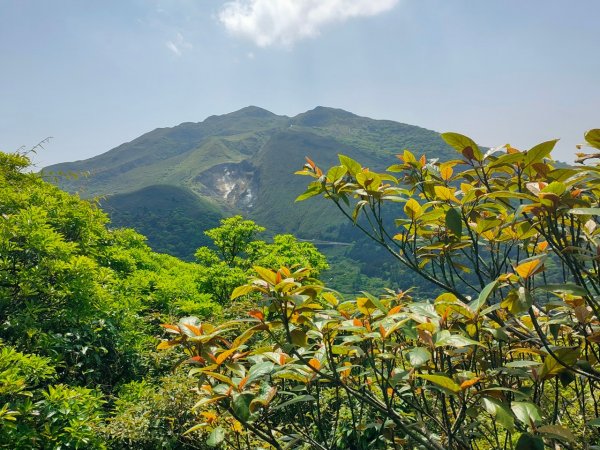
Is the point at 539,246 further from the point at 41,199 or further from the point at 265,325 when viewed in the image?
the point at 41,199

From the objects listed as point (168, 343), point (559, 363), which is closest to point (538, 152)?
point (559, 363)

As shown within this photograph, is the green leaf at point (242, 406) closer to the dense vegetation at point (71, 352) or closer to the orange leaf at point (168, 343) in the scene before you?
the orange leaf at point (168, 343)

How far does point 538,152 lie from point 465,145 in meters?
0.35

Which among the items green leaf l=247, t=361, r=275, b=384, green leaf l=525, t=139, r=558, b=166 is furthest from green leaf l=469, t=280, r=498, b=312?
green leaf l=247, t=361, r=275, b=384

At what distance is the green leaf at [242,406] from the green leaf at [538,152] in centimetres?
185

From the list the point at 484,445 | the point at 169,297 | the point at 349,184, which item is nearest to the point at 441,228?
the point at 349,184

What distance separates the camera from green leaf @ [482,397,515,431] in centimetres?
139

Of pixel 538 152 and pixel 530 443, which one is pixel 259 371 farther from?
pixel 538 152

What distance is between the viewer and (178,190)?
628ft

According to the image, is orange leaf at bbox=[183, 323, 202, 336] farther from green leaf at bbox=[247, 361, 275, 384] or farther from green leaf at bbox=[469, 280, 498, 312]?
green leaf at bbox=[469, 280, 498, 312]

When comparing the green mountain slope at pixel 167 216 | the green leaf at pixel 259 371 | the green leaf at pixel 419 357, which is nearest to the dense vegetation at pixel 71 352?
the green leaf at pixel 259 371

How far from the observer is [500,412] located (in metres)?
1.46

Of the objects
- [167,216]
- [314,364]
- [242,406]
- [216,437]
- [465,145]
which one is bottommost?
[167,216]

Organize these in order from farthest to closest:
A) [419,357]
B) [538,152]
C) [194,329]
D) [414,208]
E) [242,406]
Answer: [414,208]
[194,329]
[538,152]
[242,406]
[419,357]
